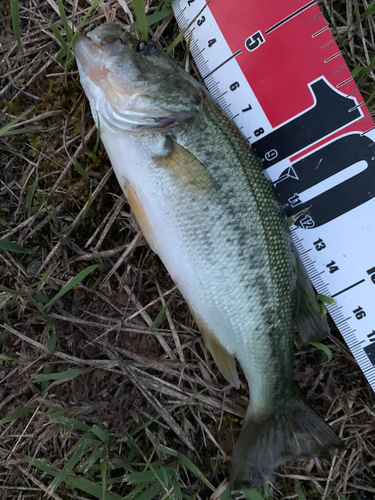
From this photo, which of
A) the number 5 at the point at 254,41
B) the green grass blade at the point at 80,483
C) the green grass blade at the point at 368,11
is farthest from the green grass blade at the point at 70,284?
the green grass blade at the point at 368,11

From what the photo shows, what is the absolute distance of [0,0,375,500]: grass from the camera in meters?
2.34

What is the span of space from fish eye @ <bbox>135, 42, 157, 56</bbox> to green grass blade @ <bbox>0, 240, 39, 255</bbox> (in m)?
1.40

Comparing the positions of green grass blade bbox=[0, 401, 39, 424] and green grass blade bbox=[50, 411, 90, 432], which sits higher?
green grass blade bbox=[0, 401, 39, 424]

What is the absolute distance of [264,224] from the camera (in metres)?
2.05

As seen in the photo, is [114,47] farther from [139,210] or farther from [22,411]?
[22,411]

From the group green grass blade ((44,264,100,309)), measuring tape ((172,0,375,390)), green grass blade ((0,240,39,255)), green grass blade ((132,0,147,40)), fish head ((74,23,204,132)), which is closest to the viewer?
fish head ((74,23,204,132))

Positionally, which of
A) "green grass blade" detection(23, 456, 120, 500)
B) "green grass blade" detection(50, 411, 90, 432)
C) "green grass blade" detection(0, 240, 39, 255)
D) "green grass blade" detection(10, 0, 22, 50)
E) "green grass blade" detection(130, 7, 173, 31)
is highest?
"green grass blade" detection(10, 0, 22, 50)

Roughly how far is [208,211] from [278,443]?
1.49 m

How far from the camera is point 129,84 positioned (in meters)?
1.94

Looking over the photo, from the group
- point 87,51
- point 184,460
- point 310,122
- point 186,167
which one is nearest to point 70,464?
point 184,460

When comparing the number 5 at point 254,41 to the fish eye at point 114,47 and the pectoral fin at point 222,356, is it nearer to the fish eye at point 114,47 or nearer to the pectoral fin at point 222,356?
the fish eye at point 114,47

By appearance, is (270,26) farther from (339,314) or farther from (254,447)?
(254,447)

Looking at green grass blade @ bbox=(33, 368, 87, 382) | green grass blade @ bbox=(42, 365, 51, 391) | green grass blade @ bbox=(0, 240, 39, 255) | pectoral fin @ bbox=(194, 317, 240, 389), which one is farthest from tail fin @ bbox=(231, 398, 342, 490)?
green grass blade @ bbox=(0, 240, 39, 255)

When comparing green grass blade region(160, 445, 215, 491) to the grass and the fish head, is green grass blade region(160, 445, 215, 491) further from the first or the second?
the fish head
